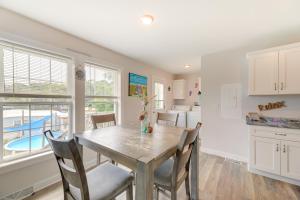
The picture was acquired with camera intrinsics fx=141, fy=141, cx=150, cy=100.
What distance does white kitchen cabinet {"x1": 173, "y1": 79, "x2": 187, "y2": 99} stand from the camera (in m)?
5.45

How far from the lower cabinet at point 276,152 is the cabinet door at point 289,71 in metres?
0.68

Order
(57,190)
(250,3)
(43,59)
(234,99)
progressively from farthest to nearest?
1. (234,99)
2. (43,59)
3. (57,190)
4. (250,3)

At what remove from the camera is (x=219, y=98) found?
307 cm

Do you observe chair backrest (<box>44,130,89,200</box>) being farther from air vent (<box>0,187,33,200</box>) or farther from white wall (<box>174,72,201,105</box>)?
white wall (<box>174,72,201,105</box>)

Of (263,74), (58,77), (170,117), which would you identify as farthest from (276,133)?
(58,77)

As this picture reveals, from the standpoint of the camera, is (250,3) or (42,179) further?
(42,179)

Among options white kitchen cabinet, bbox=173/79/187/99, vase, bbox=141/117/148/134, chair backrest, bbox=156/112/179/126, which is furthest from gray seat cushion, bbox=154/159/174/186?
white kitchen cabinet, bbox=173/79/187/99

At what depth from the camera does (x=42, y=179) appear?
191cm

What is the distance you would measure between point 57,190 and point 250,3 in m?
3.26

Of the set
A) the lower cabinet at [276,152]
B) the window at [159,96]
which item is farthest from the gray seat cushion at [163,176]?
the window at [159,96]

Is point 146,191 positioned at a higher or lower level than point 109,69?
lower

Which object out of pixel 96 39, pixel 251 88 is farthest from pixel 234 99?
pixel 96 39

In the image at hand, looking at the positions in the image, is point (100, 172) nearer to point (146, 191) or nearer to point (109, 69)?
point (146, 191)

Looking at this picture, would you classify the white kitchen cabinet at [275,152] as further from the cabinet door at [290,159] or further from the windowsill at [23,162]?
the windowsill at [23,162]
